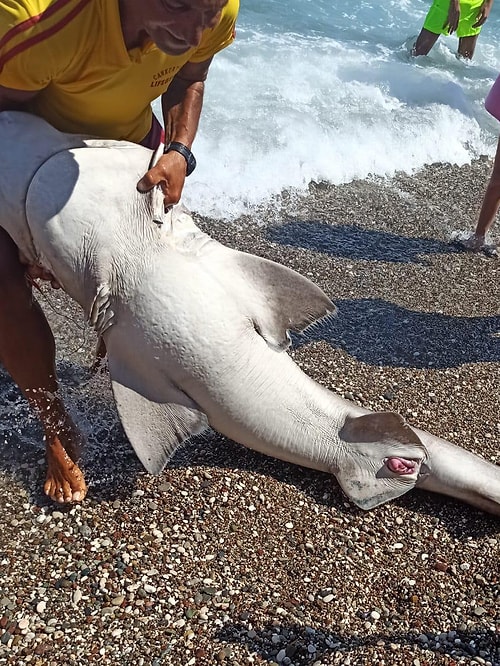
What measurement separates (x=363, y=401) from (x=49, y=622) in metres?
2.12

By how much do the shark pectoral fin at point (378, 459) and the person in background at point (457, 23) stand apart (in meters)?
8.08

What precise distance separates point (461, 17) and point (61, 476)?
9.69 metres

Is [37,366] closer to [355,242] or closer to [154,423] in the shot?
[154,423]

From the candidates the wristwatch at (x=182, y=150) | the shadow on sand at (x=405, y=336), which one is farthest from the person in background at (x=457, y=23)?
the wristwatch at (x=182, y=150)

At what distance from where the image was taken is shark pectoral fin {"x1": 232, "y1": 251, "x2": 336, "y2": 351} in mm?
3176

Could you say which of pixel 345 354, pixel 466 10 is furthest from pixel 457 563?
pixel 466 10

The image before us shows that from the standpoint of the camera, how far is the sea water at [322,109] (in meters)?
7.00

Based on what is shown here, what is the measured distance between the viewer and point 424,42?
35.5 feet

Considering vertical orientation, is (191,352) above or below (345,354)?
above

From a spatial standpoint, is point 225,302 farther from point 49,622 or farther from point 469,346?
point 469,346

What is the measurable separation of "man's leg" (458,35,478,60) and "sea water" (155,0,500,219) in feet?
0.51

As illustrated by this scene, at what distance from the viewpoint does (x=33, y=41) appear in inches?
101

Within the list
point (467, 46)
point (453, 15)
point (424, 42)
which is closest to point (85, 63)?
point (453, 15)

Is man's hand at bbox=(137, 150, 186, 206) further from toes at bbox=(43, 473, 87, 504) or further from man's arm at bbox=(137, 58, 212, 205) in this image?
toes at bbox=(43, 473, 87, 504)
